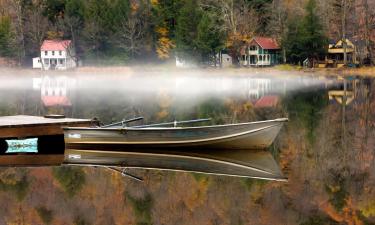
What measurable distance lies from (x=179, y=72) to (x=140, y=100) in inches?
1947

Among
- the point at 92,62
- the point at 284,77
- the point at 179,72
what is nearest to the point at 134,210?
the point at 284,77

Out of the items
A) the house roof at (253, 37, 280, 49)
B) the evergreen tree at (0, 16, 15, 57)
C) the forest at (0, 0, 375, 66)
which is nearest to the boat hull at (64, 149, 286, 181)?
A: the forest at (0, 0, 375, 66)

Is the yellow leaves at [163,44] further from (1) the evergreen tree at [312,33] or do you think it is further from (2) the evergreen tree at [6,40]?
(2) the evergreen tree at [6,40]

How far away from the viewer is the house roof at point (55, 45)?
366 ft

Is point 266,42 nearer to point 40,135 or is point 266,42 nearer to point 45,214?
point 40,135

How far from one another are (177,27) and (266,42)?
43.8 feet

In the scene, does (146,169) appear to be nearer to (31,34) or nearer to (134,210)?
(134,210)

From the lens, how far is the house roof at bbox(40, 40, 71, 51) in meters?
112

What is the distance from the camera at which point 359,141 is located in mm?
28953

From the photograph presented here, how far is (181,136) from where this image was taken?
85.0 ft

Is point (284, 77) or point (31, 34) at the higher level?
point (31, 34)

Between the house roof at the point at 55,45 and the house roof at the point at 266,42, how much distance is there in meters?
30.1

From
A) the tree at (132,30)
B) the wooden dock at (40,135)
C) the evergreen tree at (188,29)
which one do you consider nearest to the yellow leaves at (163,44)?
the tree at (132,30)

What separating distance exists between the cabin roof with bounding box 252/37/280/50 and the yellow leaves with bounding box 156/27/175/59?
13174mm
